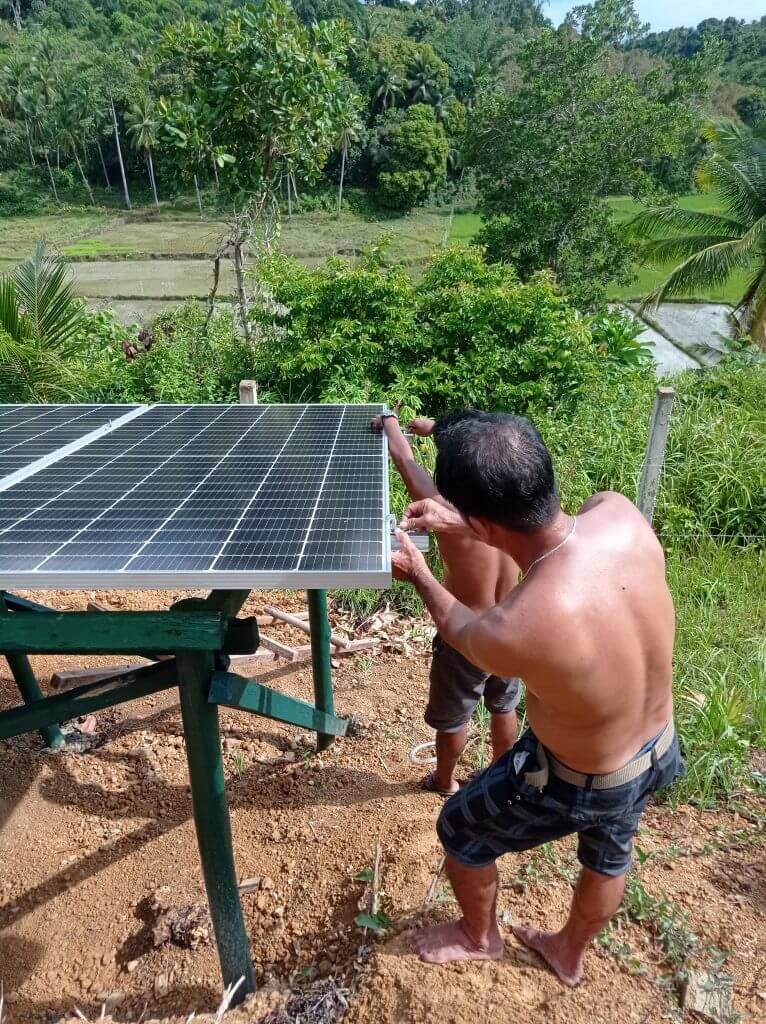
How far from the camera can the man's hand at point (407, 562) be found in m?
2.18

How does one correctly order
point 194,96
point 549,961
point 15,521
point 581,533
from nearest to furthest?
point 581,533 → point 15,521 → point 549,961 → point 194,96

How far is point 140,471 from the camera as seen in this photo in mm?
2795

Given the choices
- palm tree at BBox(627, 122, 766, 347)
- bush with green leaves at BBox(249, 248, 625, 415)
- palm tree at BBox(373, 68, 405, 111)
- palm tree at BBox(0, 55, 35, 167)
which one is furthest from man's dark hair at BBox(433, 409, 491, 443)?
palm tree at BBox(0, 55, 35, 167)

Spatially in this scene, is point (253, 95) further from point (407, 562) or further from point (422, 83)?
point (422, 83)

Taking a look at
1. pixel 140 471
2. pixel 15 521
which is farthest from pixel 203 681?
pixel 140 471

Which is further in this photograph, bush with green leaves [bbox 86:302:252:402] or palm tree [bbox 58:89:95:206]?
palm tree [bbox 58:89:95:206]

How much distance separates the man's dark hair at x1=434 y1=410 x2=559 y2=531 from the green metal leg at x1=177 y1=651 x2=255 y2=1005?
100 centimetres

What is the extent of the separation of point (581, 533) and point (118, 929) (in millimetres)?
2684

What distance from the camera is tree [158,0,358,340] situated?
7.28 m

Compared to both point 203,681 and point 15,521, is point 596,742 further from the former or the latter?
point 15,521

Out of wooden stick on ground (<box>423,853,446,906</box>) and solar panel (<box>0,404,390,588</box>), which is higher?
solar panel (<box>0,404,390,588</box>)

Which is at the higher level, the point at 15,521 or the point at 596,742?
the point at 15,521

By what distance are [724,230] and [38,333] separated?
15715 millimetres

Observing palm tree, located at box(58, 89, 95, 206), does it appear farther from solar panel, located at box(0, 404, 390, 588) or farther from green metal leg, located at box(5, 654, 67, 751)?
solar panel, located at box(0, 404, 390, 588)
